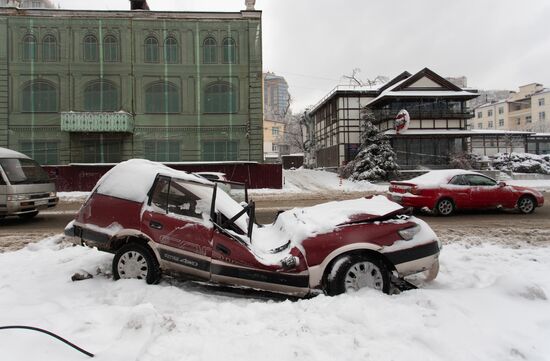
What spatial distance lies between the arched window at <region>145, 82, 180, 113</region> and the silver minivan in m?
14.8

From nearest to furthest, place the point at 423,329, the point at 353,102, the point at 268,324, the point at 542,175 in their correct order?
the point at 423,329 < the point at 268,324 < the point at 542,175 < the point at 353,102

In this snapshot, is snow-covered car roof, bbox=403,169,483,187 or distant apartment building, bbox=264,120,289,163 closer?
snow-covered car roof, bbox=403,169,483,187

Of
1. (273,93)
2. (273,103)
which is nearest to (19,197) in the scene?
(273,103)

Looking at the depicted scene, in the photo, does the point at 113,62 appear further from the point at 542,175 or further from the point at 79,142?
the point at 542,175

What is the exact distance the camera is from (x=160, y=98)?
2648 centimetres

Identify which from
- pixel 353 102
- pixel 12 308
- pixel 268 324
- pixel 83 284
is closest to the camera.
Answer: pixel 268 324

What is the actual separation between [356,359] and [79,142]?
90.4 feet

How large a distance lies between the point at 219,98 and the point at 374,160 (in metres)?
13.0

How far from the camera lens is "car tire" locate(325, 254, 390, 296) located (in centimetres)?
425

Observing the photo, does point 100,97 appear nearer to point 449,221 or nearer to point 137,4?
point 137,4

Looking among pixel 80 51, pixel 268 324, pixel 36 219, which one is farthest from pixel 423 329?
pixel 80 51

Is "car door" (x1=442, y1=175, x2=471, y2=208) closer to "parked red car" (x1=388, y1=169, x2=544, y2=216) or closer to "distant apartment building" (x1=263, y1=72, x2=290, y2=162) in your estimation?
"parked red car" (x1=388, y1=169, x2=544, y2=216)

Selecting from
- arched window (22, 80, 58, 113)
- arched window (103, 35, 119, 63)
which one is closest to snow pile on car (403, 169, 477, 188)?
arched window (103, 35, 119, 63)

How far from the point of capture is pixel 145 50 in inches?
1037
